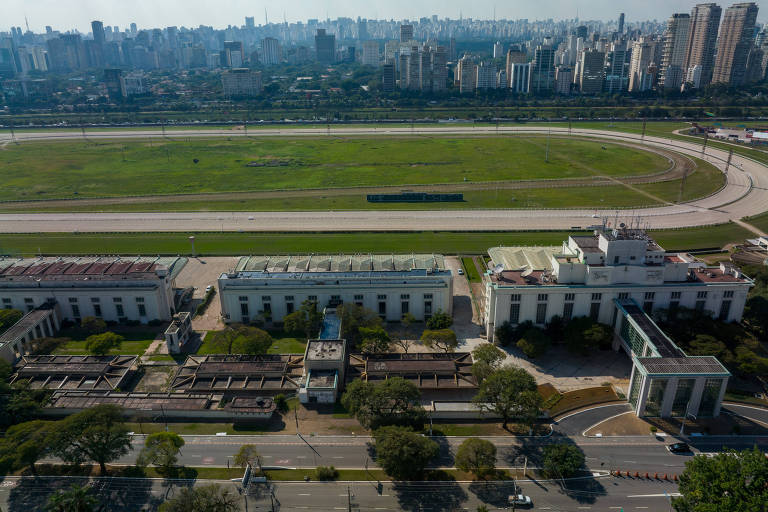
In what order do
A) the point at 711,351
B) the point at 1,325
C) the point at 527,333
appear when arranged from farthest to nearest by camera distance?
the point at 1,325 → the point at 527,333 → the point at 711,351

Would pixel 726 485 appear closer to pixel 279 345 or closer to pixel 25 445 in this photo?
pixel 279 345

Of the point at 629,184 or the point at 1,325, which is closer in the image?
the point at 1,325

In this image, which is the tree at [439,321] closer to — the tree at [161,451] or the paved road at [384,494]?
the paved road at [384,494]

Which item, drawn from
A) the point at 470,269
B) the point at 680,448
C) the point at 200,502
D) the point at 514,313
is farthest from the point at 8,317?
the point at 680,448

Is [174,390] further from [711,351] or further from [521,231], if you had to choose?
[521,231]

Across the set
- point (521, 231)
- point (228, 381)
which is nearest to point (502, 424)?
point (228, 381)

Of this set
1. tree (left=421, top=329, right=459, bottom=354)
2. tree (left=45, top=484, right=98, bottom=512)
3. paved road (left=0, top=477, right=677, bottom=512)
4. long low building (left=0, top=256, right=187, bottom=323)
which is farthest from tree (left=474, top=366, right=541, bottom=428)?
long low building (left=0, top=256, right=187, bottom=323)

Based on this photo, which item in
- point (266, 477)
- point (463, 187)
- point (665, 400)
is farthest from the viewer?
point (463, 187)
